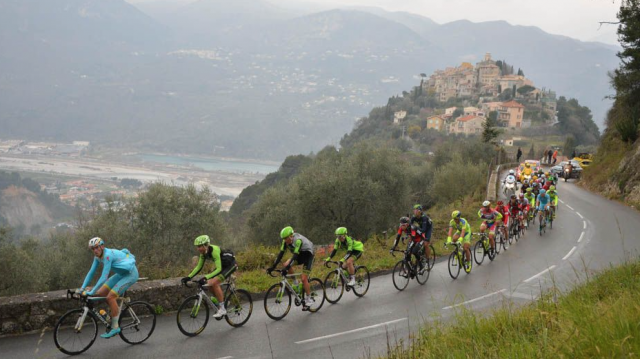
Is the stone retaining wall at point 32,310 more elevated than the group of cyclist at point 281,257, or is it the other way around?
the group of cyclist at point 281,257

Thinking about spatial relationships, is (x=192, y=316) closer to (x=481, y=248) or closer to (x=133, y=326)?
(x=133, y=326)

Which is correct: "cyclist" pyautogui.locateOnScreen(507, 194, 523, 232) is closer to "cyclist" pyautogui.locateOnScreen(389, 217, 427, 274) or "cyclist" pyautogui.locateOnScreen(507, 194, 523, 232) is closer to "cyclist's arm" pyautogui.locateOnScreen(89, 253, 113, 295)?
"cyclist" pyautogui.locateOnScreen(389, 217, 427, 274)

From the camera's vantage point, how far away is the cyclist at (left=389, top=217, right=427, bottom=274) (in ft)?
43.4

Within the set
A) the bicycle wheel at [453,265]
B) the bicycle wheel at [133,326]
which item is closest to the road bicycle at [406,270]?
the bicycle wheel at [453,265]

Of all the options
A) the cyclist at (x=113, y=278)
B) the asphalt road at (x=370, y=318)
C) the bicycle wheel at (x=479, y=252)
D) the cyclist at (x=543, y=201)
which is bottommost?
the asphalt road at (x=370, y=318)

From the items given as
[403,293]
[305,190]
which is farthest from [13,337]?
[305,190]

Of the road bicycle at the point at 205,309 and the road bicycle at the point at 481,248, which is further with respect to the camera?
the road bicycle at the point at 481,248

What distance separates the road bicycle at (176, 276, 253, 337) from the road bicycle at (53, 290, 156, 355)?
57cm

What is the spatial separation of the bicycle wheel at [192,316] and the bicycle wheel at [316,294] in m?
2.46

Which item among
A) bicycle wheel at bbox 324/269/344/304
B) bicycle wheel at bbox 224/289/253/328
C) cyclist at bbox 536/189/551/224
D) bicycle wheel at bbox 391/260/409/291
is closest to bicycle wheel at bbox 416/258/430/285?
bicycle wheel at bbox 391/260/409/291

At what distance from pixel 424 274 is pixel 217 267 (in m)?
6.71

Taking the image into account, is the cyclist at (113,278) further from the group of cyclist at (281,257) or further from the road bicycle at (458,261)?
the road bicycle at (458,261)

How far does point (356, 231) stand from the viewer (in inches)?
1561

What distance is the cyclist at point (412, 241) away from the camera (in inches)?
521
